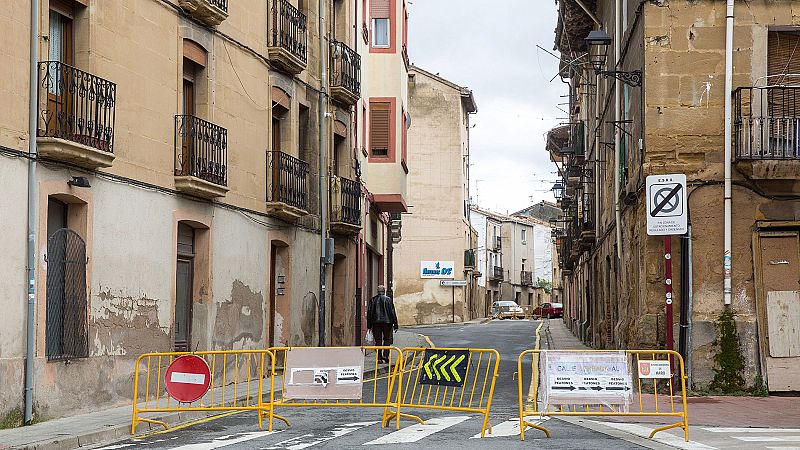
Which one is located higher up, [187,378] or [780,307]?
[780,307]

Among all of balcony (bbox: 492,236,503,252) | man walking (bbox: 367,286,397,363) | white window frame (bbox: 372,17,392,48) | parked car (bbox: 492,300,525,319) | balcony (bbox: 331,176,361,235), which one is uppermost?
white window frame (bbox: 372,17,392,48)

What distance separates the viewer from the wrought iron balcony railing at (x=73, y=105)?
47.5 feet

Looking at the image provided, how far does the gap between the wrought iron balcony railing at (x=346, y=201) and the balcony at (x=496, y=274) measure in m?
60.2

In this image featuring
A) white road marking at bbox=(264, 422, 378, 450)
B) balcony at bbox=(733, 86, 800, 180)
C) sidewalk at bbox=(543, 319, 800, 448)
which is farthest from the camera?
balcony at bbox=(733, 86, 800, 180)

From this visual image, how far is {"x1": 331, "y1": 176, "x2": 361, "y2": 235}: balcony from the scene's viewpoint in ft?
88.9

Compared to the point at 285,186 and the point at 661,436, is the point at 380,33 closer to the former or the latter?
the point at 285,186

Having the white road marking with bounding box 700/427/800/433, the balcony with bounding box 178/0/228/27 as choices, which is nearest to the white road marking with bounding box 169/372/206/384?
the white road marking with bounding box 700/427/800/433

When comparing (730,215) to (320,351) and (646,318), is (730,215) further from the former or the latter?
(320,351)

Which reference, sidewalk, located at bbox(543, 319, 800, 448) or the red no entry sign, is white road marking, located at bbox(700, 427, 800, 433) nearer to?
sidewalk, located at bbox(543, 319, 800, 448)

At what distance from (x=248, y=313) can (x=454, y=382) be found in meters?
8.90

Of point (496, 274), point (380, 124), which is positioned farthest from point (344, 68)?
point (496, 274)

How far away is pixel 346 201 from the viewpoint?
2786 centimetres

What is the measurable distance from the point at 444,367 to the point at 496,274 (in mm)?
76365

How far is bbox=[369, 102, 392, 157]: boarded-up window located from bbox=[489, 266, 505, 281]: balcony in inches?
2197
